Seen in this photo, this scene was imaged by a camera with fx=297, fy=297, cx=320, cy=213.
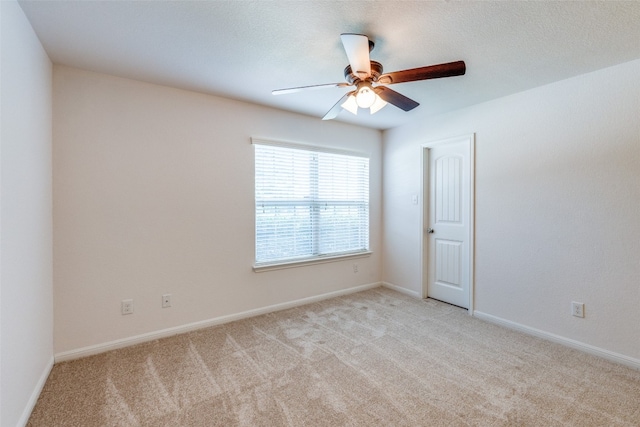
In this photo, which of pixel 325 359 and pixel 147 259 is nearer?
pixel 325 359

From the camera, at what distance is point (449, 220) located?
3566mm

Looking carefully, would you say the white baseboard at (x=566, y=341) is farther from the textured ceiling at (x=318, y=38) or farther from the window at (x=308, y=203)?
the textured ceiling at (x=318, y=38)

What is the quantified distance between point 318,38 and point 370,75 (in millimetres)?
413

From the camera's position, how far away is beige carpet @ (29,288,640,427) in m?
1.70

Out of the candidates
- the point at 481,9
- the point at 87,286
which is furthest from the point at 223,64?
the point at 87,286

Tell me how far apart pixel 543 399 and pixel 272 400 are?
1686 mm

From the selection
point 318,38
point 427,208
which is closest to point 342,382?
point 318,38

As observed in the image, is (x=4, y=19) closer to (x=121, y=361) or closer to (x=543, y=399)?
(x=121, y=361)

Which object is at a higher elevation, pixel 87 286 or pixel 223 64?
pixel 223 64

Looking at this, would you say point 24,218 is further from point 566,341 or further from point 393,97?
point 566,341

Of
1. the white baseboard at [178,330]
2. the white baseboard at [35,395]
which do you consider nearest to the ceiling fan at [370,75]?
the white baseboard at [178,330]

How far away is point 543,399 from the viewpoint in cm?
185

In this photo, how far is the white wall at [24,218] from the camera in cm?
146

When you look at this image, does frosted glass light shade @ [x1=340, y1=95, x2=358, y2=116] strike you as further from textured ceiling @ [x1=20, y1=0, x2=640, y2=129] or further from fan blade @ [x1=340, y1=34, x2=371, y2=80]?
textured ceiling @ [x1=20, y1=0, x2=640, y2=129]
